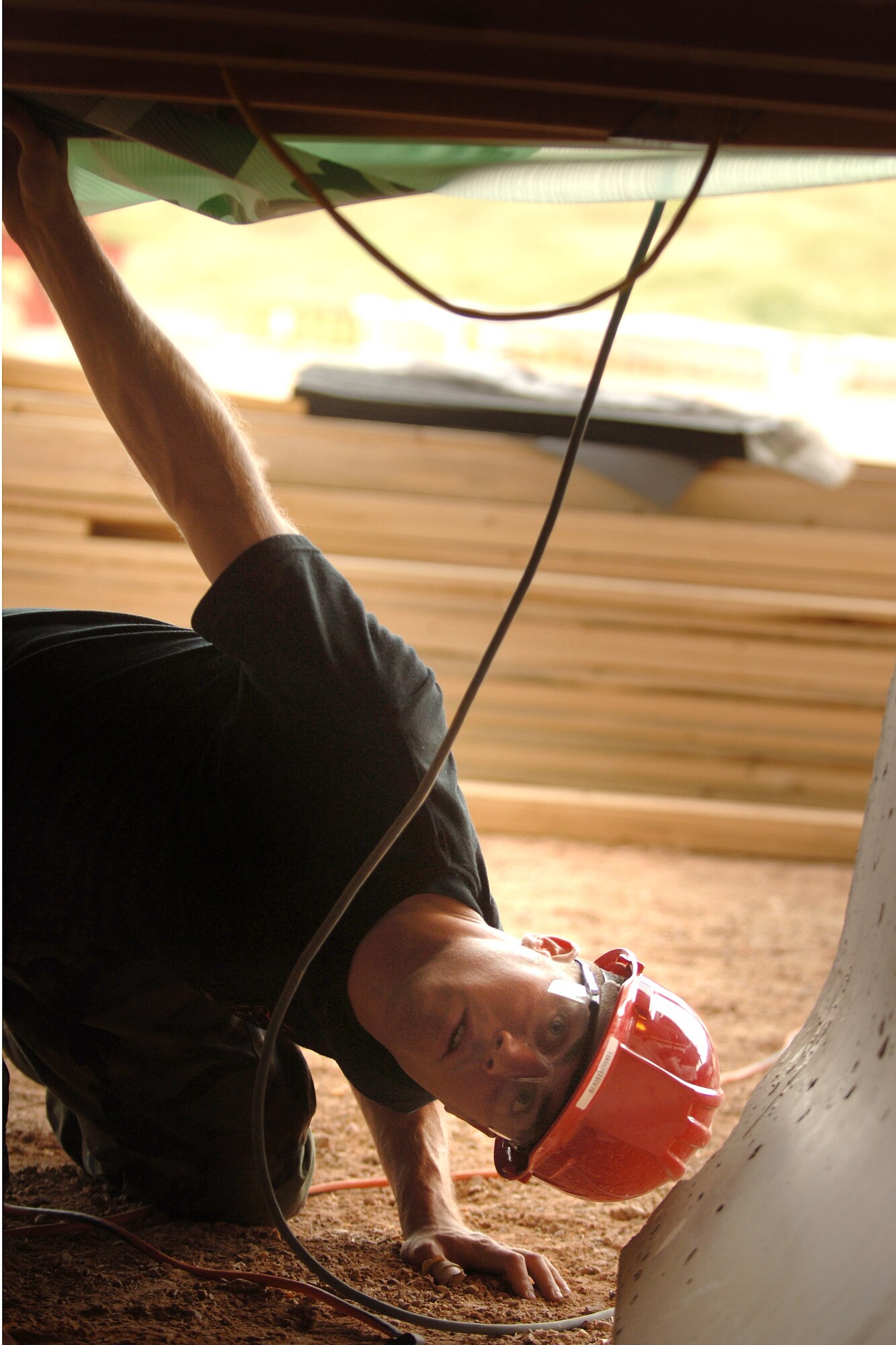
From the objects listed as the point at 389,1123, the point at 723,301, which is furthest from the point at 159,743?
the point at 723,301

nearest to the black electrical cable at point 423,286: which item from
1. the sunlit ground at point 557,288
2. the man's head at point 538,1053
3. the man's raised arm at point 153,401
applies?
the man's raised arm at point 153,401

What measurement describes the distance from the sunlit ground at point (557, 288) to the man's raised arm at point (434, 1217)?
320 cm

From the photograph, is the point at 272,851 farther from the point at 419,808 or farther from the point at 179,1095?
the point at 179,1095

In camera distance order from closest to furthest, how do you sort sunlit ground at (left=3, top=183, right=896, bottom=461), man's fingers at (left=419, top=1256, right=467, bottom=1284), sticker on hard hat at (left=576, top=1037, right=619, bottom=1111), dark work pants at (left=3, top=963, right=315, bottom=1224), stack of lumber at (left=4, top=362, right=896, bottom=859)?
sticker on hard hat at (left=576, top=1037, right=619, bottom=1111) → man's fingers at (left=419, top=1256, right=467, bottom=1284) → dark work pants at (left=3, top=963, right=315, bottom=1224) → stack of lumber at (left=4, top=362, right=896, bottom=859) → sunlit ground at (left=3, top=183, right=896, bottom=461)

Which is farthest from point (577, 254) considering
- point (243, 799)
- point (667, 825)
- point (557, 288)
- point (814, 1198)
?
point (814, 1198)

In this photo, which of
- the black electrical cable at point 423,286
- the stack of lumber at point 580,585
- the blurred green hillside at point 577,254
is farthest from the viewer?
the blurred green hillside at point 577,254

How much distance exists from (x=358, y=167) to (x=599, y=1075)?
84 centimetres

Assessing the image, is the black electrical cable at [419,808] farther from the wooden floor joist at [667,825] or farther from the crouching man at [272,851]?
the wooden floor joist at [667,825]

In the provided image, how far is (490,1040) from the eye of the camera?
968 millimetres

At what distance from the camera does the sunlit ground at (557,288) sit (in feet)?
13.5

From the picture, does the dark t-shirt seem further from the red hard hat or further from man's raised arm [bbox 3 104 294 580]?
the red hard hat

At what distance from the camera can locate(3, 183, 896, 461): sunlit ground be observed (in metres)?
4.13

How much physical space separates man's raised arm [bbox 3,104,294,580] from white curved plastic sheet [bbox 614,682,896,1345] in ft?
2.00

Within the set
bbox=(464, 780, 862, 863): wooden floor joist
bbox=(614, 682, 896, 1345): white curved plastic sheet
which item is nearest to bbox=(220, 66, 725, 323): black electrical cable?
bbox=(614, 682, 896, 1345): white curved plastic sheet
